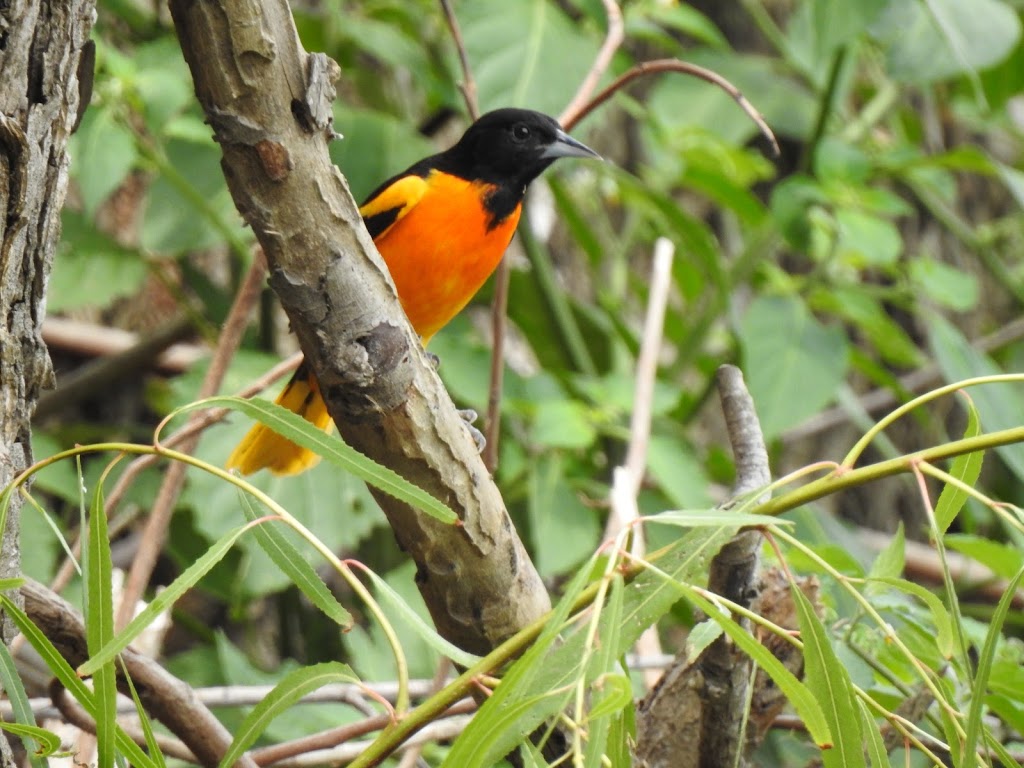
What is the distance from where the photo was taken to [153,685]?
1.38m

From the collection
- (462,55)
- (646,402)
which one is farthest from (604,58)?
(646,402)

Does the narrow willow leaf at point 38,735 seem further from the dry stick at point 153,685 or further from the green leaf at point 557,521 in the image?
the green leaf at point 557,521

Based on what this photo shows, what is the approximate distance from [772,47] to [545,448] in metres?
2.59

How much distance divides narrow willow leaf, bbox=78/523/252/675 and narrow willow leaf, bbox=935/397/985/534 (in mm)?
655

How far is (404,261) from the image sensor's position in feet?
8.11

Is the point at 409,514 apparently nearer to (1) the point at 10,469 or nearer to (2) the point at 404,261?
(1) the point at 10,469

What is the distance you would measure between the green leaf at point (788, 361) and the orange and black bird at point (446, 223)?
2.89ft

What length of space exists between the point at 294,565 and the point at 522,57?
7.09 ft

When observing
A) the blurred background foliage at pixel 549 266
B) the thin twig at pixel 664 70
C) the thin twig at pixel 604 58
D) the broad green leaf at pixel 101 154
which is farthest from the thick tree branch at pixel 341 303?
the broad green leaf at pixel 101 154

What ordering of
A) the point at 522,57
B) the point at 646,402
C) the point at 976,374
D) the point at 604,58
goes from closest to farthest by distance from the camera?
the point at 604,58
the point at 646,402
the point at 522,57
the point at 976,374

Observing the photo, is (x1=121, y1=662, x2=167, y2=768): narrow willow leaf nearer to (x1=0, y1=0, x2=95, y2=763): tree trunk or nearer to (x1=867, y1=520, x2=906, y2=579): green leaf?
(x1=0, y1=0, x2=95, y2=763): tree trunk

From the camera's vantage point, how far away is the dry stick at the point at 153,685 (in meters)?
1.37

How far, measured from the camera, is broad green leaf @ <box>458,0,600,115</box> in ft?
9.84

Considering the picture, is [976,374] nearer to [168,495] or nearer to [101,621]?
[168,495]
